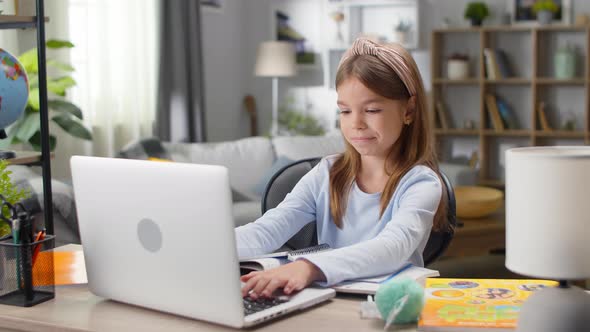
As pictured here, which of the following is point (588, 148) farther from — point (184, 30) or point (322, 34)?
point (322, 34)

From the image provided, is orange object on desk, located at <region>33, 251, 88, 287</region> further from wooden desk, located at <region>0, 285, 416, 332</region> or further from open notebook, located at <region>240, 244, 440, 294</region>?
open notebook, located at <region>240, 244, 440, 294</region>

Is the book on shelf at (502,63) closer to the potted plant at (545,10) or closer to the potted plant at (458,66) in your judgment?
the potted plant at (458,66)

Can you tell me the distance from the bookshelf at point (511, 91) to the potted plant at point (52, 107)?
9.21 ft

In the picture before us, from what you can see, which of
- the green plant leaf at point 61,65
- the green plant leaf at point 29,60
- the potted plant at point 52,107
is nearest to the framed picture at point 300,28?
the potted plant at point 52,107

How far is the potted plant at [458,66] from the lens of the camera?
19.5ft

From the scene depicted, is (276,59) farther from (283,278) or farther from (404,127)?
(283,278)

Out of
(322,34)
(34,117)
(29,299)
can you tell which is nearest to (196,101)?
(322,34)

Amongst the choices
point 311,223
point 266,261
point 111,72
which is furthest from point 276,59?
point 266,261

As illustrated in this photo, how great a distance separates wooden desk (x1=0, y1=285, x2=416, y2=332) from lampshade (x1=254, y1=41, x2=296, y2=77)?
4.62 m

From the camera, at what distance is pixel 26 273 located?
1396 mm

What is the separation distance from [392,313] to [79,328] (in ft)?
1.57

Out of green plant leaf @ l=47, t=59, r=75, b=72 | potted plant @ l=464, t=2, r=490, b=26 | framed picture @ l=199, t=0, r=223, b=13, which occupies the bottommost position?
green plant leaf @ l=47, t=59, r=75, b=72

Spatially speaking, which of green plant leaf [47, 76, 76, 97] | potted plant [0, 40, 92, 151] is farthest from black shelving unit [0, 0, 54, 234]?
green plant leaf [47, 76, 76, 97]

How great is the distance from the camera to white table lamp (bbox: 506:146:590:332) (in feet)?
3.34
